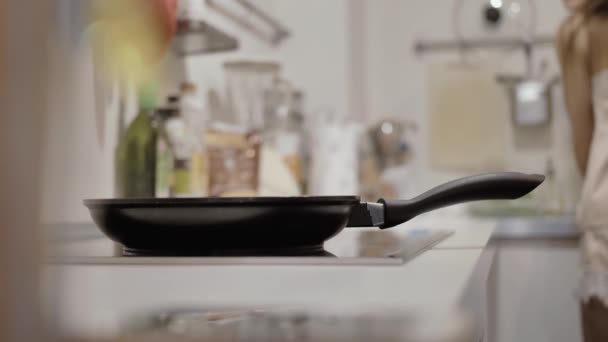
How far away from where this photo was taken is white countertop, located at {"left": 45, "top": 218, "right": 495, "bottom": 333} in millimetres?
268

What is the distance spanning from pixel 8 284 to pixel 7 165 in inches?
1.6

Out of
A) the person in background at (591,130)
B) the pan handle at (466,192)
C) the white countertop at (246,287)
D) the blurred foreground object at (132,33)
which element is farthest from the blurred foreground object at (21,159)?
the person in background at (591,130)

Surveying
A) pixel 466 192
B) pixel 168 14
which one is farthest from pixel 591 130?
pixel 466 192

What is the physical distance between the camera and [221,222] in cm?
47

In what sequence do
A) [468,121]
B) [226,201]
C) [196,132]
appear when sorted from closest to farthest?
[226,201]
[196,132]
[468,121]

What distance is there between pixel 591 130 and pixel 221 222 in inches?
51.2

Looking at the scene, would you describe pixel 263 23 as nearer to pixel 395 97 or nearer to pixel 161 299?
pixel 395 97

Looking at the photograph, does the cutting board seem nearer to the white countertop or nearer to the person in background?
the person in background

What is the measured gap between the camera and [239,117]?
155 centimetres

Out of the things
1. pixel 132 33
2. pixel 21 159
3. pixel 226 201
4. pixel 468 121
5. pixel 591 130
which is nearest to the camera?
pixel 21 159

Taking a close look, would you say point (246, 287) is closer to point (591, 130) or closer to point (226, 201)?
point (226, 201)

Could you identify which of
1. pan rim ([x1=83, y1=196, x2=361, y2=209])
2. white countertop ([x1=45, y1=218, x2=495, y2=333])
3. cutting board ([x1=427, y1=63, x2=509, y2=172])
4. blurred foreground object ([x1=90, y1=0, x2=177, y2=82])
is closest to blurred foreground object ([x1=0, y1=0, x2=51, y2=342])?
white countertop ([x1=45, y1=218, x2=495, y2=333])

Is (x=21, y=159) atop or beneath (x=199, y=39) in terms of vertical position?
beneath

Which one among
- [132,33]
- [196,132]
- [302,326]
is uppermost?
[132,33]
